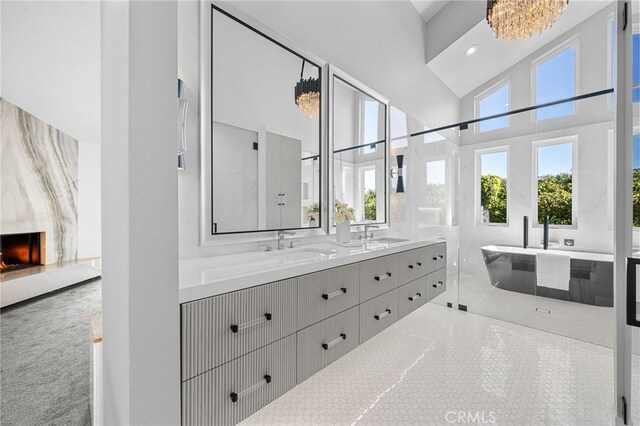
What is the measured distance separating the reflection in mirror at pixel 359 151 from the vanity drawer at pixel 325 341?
1134mm

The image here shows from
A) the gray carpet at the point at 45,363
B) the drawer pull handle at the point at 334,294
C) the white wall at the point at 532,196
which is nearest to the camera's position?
the drawer pull handle at the point at 334,294

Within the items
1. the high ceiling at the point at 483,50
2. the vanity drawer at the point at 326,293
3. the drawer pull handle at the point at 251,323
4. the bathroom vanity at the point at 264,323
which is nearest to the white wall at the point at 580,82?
the high ceiling at the point at 483,50

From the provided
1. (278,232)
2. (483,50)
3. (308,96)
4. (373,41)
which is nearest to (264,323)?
(278,232)

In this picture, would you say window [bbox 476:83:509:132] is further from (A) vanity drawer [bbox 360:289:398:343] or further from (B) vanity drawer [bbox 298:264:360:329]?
(B) vanity drawer [bbox 298:264:360:329]

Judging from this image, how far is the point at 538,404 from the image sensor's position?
1683mm

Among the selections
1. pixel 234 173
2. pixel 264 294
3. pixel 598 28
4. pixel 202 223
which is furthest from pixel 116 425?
pixel 598 28

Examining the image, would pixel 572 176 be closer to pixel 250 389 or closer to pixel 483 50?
pixel 483 50

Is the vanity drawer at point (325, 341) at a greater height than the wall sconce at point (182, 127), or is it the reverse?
the wall sconce at point (182, 127)

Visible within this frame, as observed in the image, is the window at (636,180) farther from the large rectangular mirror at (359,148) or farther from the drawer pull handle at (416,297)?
the large rectangular mirror at (359,148)

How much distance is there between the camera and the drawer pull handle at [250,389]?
1.06 m

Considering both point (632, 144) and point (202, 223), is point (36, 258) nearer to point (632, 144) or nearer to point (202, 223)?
point (202, 223)

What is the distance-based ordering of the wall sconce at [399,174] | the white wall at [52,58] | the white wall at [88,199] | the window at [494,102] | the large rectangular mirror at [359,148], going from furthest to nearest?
the white wall at [88,199] → the window at [494,102] → the wall sconce at [399,174] → the large rectangular mirror at [359,148] → the white wall at [52,58]

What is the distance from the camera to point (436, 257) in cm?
274

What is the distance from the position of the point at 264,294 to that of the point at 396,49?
3347mm
